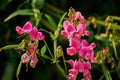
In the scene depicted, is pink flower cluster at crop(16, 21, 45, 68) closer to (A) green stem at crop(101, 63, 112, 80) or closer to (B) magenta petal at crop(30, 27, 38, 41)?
(B) magenta petal at crop(30, 27, 38, 41)

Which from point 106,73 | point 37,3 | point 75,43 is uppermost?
point 37,3

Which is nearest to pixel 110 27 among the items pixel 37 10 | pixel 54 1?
pixel 37 10

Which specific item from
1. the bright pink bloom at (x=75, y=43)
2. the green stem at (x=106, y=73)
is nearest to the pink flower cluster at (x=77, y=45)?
the bright pink bloom at (x=75, y=43)

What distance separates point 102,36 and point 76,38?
10.0 inches

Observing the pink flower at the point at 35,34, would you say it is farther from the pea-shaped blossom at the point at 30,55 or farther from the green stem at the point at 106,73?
the green stem at the point at 106,73

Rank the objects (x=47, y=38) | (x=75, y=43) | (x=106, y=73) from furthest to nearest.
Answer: (x=47, y=38) < (x=106, y=73) < (x=75, y=43)

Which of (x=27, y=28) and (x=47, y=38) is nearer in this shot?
(x=27, y=28)

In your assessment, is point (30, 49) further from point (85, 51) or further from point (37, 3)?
point (37, 3)

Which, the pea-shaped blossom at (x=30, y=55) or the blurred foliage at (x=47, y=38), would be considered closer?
the pea-shaped blossom at (x=30, y=55)

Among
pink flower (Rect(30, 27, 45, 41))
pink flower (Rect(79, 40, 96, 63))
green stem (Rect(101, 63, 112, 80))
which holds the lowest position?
green stem (Rect(101, 63, 112, 80))

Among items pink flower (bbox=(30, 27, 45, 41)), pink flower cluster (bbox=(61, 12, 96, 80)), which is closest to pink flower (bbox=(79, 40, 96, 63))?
pink flower cluster (bbox=(61, 12, 96, 80))

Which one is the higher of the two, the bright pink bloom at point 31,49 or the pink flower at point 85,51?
the bright pink bloom at point 31,49

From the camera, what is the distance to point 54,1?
131cm

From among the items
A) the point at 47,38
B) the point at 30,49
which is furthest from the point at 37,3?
the point at 30,49
